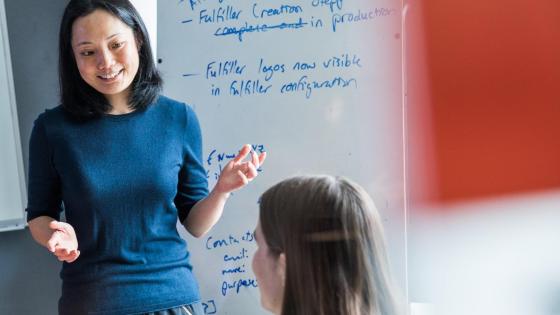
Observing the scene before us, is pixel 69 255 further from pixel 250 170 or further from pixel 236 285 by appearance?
pixel 236 285

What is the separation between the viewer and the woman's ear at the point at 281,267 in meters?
0.90

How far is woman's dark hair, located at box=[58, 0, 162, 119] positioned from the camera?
1.30m

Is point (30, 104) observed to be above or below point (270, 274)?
above

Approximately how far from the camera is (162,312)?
129 cm

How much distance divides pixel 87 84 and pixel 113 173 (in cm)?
21

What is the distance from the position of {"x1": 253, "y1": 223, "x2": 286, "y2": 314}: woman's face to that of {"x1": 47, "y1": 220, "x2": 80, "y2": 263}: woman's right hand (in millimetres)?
407

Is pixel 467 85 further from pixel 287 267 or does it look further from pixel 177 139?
pixel 287 267

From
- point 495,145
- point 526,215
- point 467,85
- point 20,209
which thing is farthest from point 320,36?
point 20,209

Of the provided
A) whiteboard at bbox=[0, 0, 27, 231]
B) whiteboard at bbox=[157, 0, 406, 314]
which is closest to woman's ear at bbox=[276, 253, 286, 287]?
whiteboard at bbox=[157, 0, 406, 314]

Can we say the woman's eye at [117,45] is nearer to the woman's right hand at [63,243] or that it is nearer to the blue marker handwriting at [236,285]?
the woman's right hand at [63,243]

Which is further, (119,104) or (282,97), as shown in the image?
(282,97)

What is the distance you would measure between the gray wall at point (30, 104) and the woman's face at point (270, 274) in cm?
112

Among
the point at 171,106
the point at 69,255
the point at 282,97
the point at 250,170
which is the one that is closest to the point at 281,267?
the point at 250,170

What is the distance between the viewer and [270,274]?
0.94 meters
